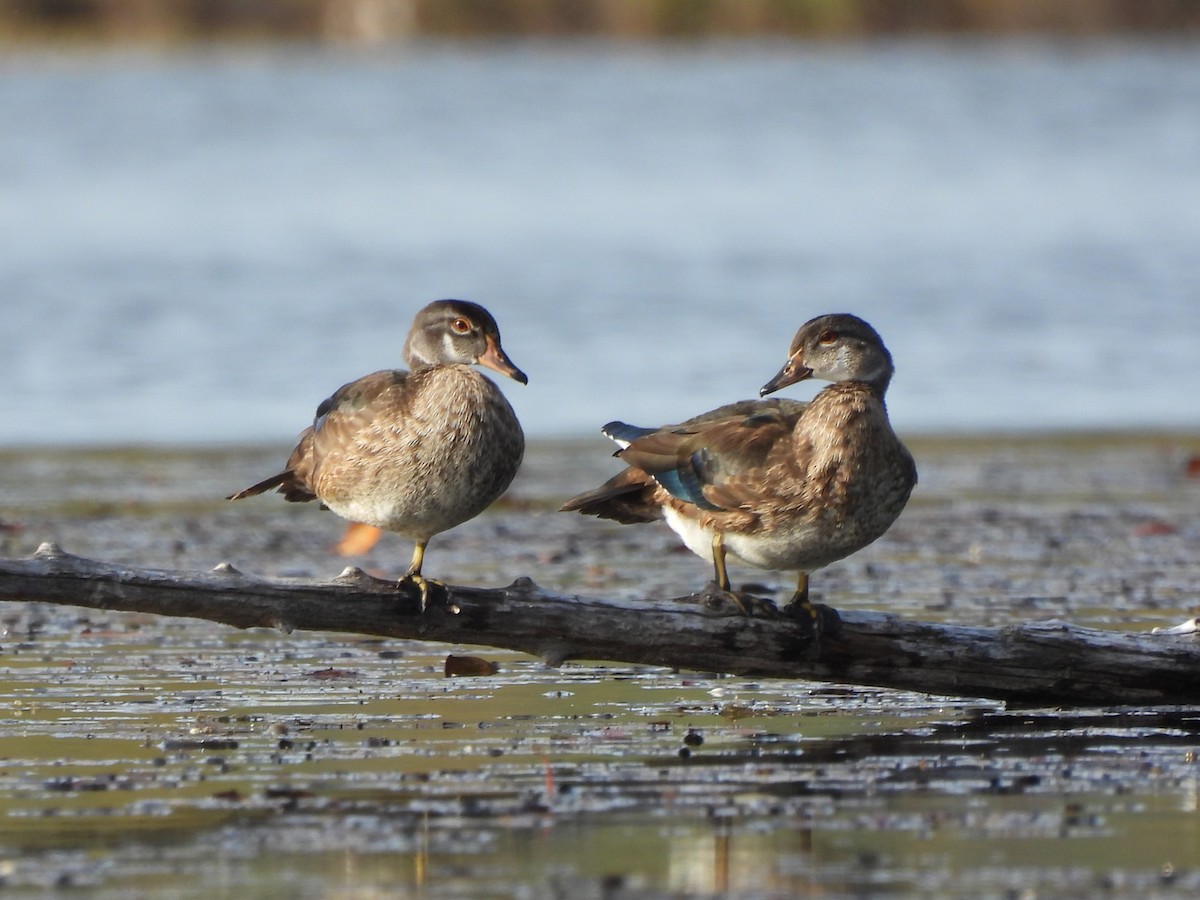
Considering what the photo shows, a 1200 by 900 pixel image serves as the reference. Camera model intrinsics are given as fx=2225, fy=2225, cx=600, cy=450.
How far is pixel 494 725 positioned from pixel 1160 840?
2117 mm

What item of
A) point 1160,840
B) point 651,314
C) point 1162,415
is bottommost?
point 1160,840

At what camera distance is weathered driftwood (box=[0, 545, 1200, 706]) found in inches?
256

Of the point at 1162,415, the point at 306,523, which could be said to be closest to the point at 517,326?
the point at 1162,415

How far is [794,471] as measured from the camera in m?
6.70

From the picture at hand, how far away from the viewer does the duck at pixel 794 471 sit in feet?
21.8

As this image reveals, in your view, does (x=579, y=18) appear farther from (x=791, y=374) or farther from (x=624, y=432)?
(x=791, y=374)

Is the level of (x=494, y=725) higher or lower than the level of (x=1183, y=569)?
lower

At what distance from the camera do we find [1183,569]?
365 inches

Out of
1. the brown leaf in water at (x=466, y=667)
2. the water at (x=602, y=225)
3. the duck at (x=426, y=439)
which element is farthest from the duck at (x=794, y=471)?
the water at (x=602, y=225)

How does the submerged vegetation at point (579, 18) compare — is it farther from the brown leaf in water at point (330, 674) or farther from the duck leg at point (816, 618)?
the duck leg at point (816, 618)

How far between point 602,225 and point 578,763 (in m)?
21.7

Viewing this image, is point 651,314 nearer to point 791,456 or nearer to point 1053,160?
point 791,456

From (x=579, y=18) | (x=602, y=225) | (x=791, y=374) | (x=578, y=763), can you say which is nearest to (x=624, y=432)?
(x=791, y=374)

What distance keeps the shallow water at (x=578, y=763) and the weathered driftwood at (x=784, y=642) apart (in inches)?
4.5
